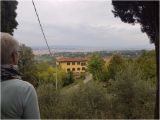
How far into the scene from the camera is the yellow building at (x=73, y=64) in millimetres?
3623

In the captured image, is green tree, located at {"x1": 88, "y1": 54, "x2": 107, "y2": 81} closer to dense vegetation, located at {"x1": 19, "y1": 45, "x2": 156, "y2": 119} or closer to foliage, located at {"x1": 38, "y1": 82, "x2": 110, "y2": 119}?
dense vegetation, located at {"x1": 19, "y1": 45, "x2": 156, "y2": 119}

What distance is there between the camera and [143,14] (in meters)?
3.72

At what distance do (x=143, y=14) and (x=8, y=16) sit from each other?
144 cm

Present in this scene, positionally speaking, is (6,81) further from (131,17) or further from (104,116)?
(104,116)

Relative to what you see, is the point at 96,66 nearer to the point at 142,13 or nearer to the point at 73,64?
the point at 73,64

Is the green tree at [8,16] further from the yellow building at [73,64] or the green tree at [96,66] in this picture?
the green tree at [96,66]

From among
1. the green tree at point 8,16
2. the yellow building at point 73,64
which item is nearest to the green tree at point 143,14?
the yellow building at point 73,64

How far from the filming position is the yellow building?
362 centimetres

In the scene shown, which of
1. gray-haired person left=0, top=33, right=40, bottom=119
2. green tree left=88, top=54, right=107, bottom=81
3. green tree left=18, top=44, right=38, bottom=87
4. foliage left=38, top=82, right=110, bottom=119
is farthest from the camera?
foliage left=38, top=82, right=110, bottom=119

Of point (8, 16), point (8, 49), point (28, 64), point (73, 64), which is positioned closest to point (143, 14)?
point (73, 64)

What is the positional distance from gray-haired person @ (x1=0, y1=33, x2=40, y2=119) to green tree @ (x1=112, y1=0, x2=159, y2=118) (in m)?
2.68

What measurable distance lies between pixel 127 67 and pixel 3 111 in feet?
13.0

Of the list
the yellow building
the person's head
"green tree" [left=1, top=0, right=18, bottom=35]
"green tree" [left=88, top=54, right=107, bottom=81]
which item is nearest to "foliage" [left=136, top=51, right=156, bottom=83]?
"green tree" [left=88, top=54, right=107, bottom=81]

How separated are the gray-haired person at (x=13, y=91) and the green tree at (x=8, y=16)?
5.95ft
